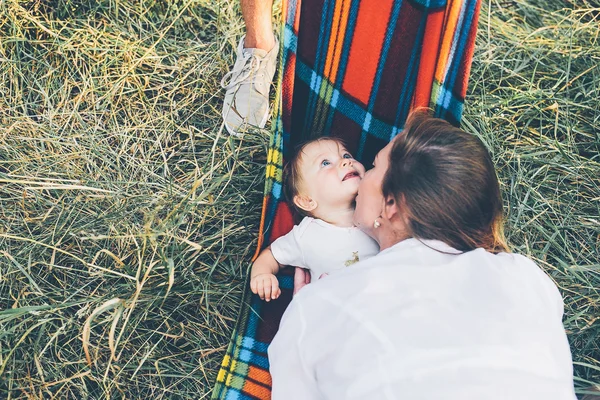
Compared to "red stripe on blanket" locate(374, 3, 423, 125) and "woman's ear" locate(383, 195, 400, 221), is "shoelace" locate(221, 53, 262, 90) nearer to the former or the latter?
"red stripe on blanket" locate(374, 3, 423, 125)

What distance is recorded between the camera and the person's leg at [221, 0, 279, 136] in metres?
1.65

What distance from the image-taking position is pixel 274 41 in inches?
67.3

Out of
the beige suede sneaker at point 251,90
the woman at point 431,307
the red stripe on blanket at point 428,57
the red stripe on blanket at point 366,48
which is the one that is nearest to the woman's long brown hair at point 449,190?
the woman at point 431,307

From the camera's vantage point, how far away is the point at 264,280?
1.39 metres

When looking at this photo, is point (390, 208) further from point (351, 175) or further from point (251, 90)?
point (251, 90)

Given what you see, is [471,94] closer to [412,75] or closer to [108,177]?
[412,75]

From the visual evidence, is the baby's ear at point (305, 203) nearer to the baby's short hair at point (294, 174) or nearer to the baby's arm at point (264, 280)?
the baby's short hair at point (294, 174)

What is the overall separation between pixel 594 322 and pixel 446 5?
883mm

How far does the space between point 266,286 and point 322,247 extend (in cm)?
18

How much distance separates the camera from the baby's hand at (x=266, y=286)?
1385 millimetres

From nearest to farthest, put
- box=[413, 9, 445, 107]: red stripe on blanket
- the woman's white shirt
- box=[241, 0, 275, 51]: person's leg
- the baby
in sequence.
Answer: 1. the woman's white shirt
2. box=[413, 9, 445, 107]: red stripe on blanket
3. the baby
4. box=[241, 0, 275, 51]: person's leg

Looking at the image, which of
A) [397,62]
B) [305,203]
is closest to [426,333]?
[305,203]

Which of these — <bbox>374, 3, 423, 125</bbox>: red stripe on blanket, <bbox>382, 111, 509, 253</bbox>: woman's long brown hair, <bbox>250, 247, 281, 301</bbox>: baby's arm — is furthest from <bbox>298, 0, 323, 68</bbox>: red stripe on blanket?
<bbox>250, 247, 281, 301</bbox>: baby's arm

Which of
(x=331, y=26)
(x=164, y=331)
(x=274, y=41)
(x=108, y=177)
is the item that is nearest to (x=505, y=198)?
(x=331, y=26)
